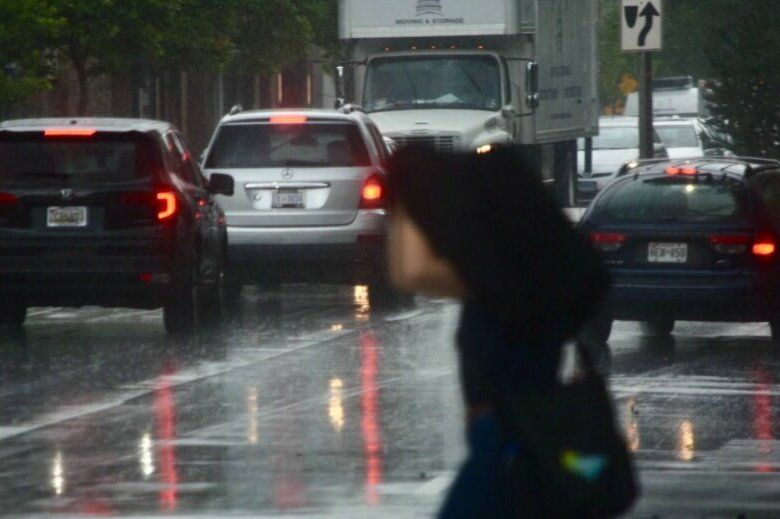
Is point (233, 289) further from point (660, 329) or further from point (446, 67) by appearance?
point (446, 67)

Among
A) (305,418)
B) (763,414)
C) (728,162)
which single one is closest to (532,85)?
(728,162)

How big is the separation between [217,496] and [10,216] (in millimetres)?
7580

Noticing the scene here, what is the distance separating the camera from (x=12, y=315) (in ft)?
57.5

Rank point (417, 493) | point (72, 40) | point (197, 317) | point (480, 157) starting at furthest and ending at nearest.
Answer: point (72, 40), point (197, 317), point (417, 493), point (480, 157)

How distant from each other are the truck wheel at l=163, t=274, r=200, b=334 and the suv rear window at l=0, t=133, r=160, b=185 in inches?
39.4

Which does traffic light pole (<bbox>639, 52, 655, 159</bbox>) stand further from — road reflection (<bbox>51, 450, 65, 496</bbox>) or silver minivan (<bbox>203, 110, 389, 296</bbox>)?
road reflection (<bbox>51, 450, 65, 496</bbox>)

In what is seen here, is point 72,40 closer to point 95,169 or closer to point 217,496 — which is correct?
point 95,169

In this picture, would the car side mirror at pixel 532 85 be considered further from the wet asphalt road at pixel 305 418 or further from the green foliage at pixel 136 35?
the wet asphalt road at pixel 305 418

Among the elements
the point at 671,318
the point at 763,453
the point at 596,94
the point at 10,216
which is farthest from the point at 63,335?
the point at 596,94

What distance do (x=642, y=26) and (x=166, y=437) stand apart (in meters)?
16.1

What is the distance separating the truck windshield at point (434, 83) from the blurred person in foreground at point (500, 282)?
2345 cm

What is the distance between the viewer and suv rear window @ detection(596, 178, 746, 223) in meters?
15.6

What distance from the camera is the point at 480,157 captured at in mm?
4203

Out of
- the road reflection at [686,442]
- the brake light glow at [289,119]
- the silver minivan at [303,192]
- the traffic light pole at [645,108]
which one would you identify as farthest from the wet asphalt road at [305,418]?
the traffic light pole at [645,108]
